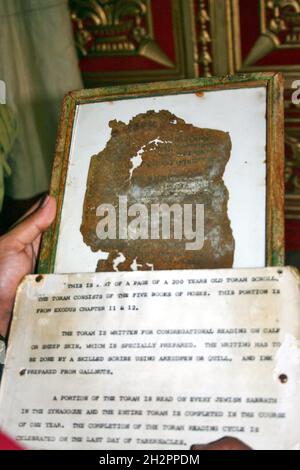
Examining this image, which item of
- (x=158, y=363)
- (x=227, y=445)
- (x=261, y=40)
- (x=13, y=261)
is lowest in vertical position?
(x=227, y=445)

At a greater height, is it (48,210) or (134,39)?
(134,39)

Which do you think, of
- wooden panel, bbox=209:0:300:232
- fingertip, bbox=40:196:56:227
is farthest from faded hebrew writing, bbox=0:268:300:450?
wooden panel, bbox=209:0:300:232

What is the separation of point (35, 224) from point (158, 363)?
1.08 feet

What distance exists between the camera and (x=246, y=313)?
0.79m

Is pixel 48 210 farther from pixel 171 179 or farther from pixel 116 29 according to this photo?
pixel 116 29

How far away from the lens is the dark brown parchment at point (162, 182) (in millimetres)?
871

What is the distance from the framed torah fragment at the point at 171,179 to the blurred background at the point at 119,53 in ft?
2.35

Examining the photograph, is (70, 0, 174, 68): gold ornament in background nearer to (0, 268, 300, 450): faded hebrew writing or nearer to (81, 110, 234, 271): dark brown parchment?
(81, 110, 234, 271): dark brown parchment

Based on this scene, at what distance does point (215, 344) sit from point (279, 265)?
0.14 metres

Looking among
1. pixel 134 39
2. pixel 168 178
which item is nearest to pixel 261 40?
pixel 134 39

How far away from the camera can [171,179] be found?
91 cm

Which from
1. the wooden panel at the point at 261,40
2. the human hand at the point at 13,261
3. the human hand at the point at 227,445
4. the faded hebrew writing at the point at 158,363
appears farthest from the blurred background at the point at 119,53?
the human hand at the point at 227,445

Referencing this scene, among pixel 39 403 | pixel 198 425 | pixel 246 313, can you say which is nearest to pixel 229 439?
pixel 198 425

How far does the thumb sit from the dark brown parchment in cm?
6
